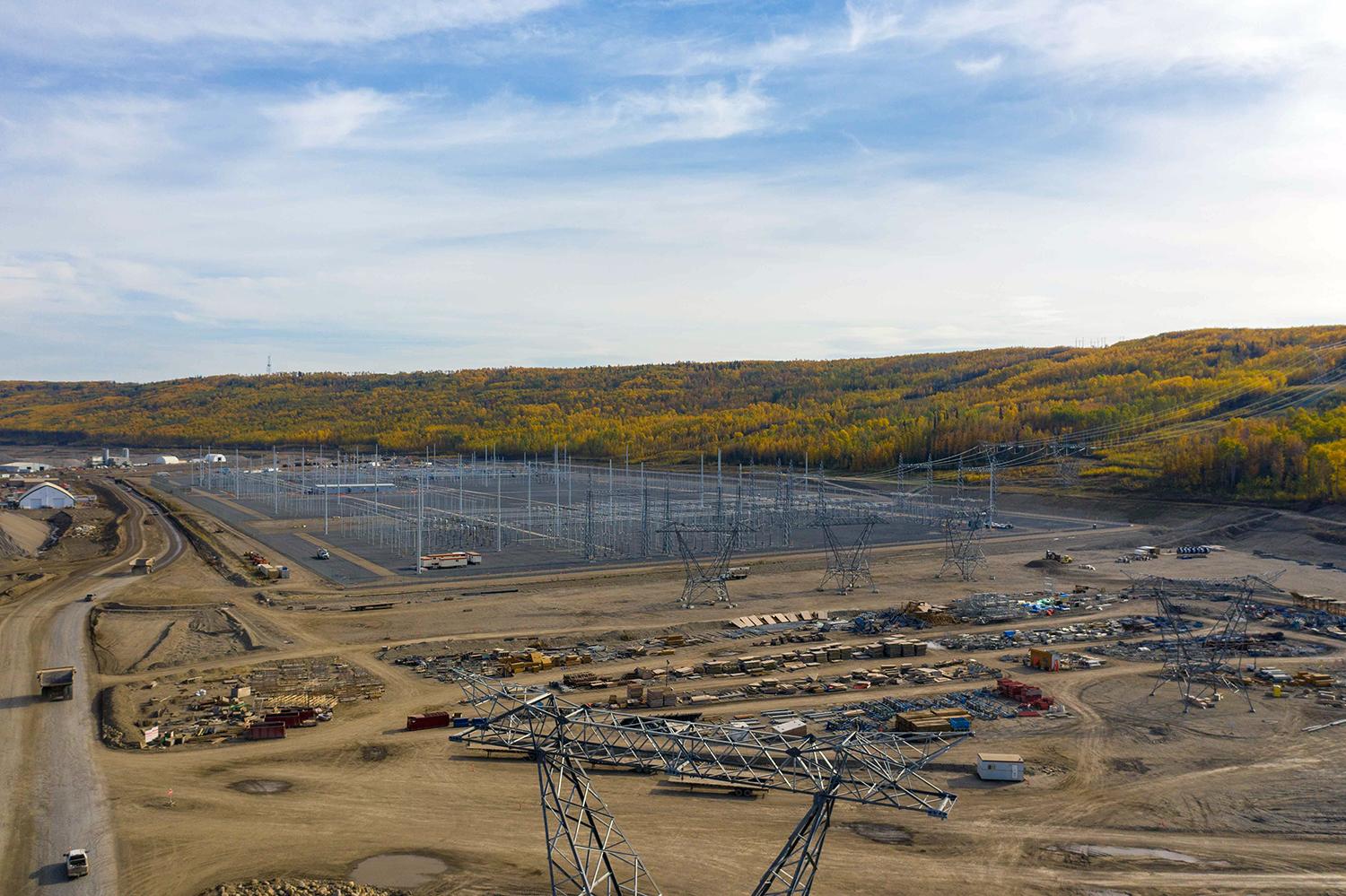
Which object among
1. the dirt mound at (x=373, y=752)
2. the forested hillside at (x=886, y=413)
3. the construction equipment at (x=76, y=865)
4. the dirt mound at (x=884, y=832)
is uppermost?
the forested hillside at (x=886, y=413)

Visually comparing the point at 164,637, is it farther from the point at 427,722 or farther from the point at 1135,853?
the point at 1135,853

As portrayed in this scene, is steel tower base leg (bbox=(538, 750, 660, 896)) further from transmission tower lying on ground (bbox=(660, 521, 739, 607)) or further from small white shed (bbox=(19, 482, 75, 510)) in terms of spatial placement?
small white shed (bbox=(19, 482, 75, 510))

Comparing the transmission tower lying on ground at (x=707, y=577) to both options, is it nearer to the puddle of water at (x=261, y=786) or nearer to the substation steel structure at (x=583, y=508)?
the substation steel structure at (x=583, y=508)

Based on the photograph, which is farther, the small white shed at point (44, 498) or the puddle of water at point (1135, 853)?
the small white shed at point (44, 498)

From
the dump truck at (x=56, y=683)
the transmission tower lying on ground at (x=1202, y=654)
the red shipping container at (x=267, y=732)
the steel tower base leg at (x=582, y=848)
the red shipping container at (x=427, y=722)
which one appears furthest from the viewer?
the transmission tower lying on ground at (x=1202, y=654)

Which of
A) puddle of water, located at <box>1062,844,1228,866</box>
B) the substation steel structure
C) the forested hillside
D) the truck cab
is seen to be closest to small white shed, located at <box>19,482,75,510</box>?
the substation steel structure

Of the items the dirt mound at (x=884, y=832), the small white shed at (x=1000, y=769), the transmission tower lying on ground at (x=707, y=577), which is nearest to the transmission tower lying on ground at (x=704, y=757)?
the dirt mound at (x=884, y=832)

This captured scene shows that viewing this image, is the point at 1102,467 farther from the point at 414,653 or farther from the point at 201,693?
the point at 201,693
